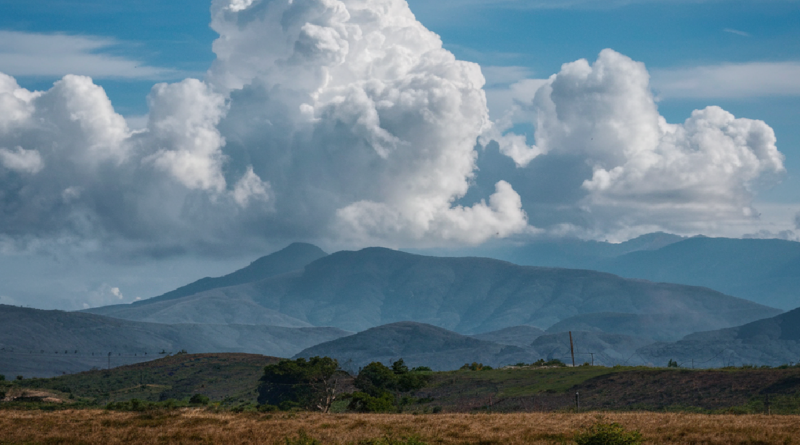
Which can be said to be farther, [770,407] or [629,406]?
[629,406]

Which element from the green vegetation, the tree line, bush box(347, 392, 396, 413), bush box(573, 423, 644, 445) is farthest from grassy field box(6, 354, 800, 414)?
bush box(573, 423, 644, 445)

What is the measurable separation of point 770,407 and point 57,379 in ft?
341

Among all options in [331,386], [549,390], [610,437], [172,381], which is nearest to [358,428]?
[610,437]

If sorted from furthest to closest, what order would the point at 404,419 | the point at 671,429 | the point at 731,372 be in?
the point at 731,372 → the point at 404,419 → the point at 671,429

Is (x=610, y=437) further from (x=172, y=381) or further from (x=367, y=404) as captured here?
(x=172, y=381)

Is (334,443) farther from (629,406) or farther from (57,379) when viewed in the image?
(57,379)

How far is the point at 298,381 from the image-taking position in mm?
91438

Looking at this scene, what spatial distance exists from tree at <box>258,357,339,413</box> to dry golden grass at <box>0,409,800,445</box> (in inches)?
1262

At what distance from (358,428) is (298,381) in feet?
159

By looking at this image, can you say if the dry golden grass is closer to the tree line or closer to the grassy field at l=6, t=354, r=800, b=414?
the grassy field at l=6, t=354, r=800, b=414

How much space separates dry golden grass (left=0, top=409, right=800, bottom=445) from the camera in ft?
130

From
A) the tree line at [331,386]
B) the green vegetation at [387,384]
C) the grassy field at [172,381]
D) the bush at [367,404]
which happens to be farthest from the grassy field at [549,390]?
the bush at [367,404]

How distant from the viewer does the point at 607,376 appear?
90062 millimetres

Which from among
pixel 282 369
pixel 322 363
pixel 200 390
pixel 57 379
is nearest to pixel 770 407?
pixel 322 363
